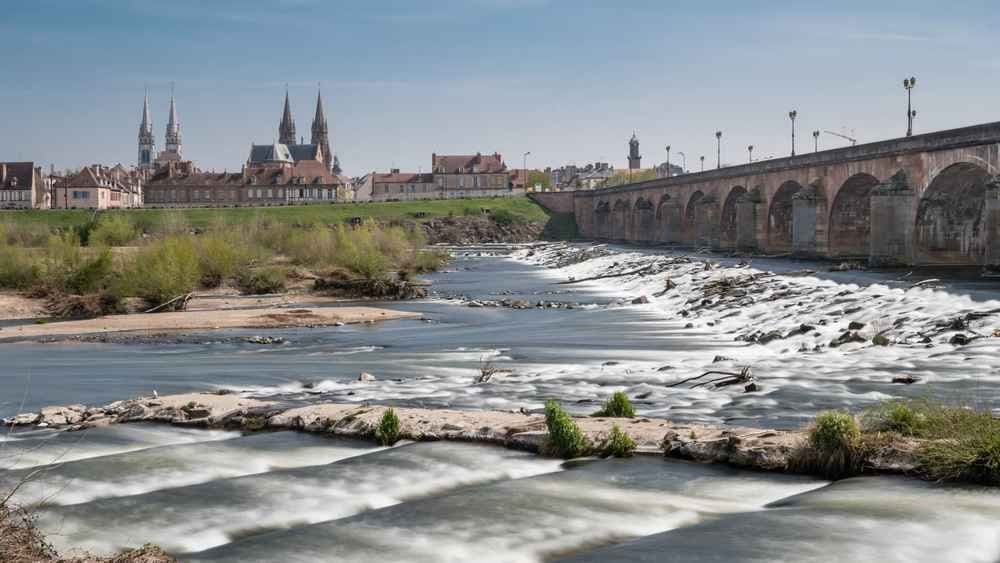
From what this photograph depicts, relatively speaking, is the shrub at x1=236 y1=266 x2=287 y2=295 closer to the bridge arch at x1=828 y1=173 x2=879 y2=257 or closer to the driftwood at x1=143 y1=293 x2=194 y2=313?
the driftwood at x1=143 y1=293 x2=194 y2=313

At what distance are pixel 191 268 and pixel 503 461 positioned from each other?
34.8 metres

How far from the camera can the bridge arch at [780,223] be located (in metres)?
73.1

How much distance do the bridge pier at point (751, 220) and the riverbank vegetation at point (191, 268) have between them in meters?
23.1

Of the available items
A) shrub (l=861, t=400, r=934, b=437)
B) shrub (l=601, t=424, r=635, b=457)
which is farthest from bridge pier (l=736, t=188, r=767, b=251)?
shrub (l=601, t=424, r=635, b=457)

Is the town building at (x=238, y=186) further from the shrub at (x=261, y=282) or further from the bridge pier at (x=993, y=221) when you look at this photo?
the bridge pier at (x=993, y=221)

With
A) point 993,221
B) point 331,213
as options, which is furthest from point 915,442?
point 331,213

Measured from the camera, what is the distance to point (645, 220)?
367 feet

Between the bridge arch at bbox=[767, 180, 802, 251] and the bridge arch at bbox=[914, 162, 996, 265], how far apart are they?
21.3 meters

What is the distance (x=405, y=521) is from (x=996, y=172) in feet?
125

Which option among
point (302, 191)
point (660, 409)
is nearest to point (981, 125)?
point (660, 409)

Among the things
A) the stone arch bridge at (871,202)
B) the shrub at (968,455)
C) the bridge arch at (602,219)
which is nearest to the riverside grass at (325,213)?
the bridge arch at (602,219)

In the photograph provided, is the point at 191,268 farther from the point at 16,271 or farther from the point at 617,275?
the point at 617,275

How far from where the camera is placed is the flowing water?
38.6 feet

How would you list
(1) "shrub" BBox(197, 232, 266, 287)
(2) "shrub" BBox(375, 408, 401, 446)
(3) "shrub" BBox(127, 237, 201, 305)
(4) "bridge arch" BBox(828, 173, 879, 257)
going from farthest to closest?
(4) "bridge arch" BBox(828, 173, 879, 257), (1) "shrub" BBox(197, 232, 266, 287), (3) "shrub" BBox(127, 237, 201, 305), (2) "shrub" BBox(375, 408, 401, 446)
